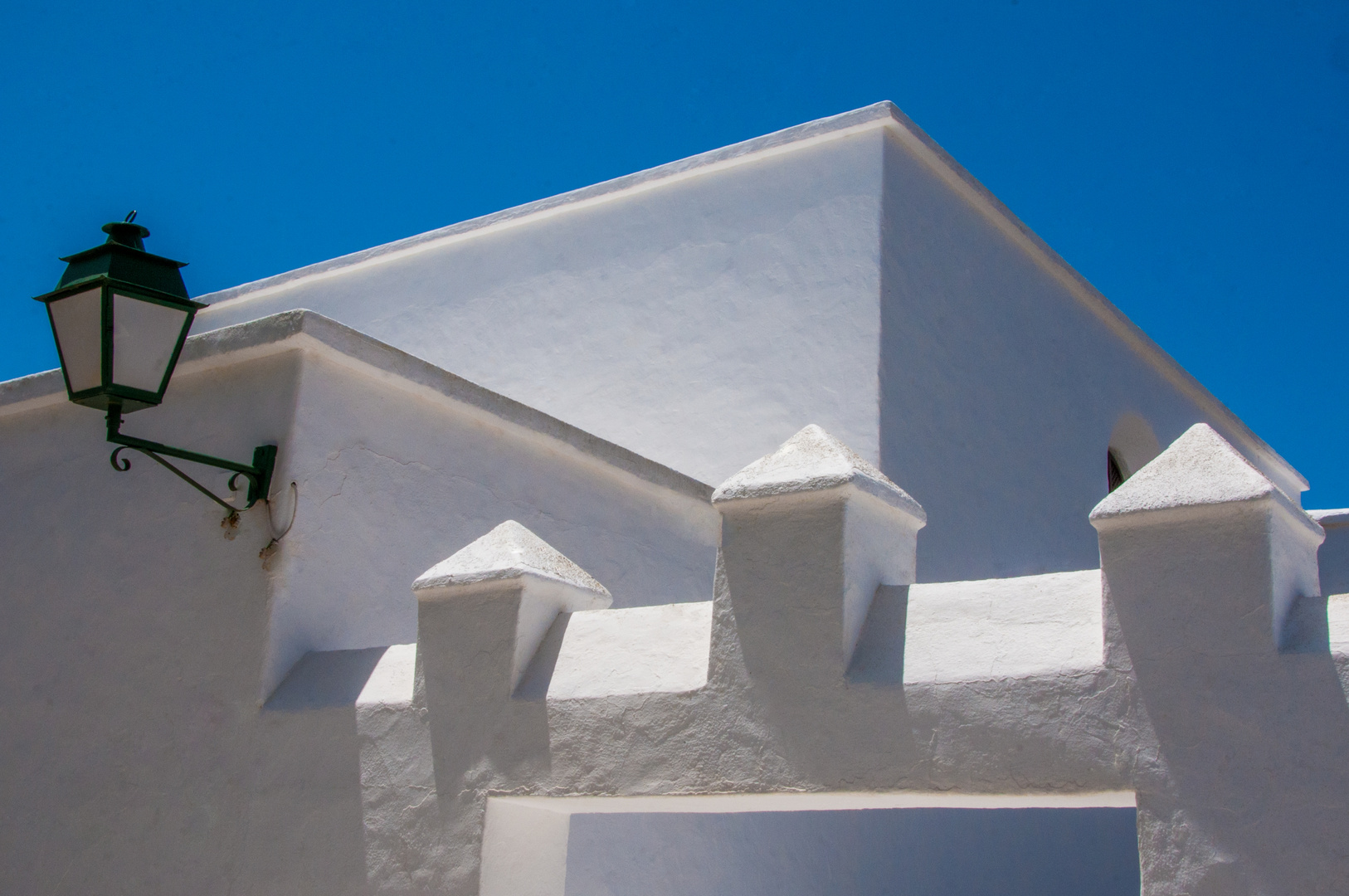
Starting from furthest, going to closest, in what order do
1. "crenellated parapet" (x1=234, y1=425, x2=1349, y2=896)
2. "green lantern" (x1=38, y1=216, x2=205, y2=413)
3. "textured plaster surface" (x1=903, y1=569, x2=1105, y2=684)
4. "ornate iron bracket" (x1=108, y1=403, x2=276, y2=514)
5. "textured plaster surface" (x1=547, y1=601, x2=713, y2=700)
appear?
"ornate iron bracket" (x1=108, y1=403, x2=276, y2=514) → "green lantern" (x1=38, y1=216, x2=205, y2=413) → "textured plaster surface" (x1=547, y1=601, x2=713, y2=700) → "textured plaster surface" (x1=903, y1=569, x2=1105, y2=684) → "crenellated parapet" (x1=234, y1=425, x2=1349, y2=896)

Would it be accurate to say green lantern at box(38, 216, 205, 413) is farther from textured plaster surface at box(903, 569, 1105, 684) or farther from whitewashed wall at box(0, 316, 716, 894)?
textured plaster surface at box(903, 569, 1105, 684)

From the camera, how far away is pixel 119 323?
155 inches

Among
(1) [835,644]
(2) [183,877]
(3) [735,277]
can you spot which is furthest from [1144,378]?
(2) [183,877]

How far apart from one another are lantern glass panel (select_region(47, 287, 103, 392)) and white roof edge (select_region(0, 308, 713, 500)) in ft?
1.70

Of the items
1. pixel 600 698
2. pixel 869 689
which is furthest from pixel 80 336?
pixel 869 689

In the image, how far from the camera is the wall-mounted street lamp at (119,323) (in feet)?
12.8

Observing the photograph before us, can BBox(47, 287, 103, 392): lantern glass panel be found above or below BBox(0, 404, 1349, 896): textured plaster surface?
above

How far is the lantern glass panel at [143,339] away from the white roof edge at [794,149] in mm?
4333

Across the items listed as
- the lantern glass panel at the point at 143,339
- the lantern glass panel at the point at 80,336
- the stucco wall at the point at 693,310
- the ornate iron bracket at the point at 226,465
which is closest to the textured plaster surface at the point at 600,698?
the ornate iron bracket at the point at 226,465

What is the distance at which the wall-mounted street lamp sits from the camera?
3910 mm

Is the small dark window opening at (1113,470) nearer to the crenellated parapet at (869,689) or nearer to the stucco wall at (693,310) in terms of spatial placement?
the stucco wall at (693,310)

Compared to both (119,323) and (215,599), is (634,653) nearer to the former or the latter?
(215,599)

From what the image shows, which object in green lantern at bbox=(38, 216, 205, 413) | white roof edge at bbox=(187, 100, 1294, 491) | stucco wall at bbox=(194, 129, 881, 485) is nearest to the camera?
green lantern at bbox=(38, 216, 205, 413)

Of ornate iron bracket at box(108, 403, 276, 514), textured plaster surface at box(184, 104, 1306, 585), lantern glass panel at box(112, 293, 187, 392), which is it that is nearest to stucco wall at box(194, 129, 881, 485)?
textured plaster surface at box(184, 104, 1306, 585)
